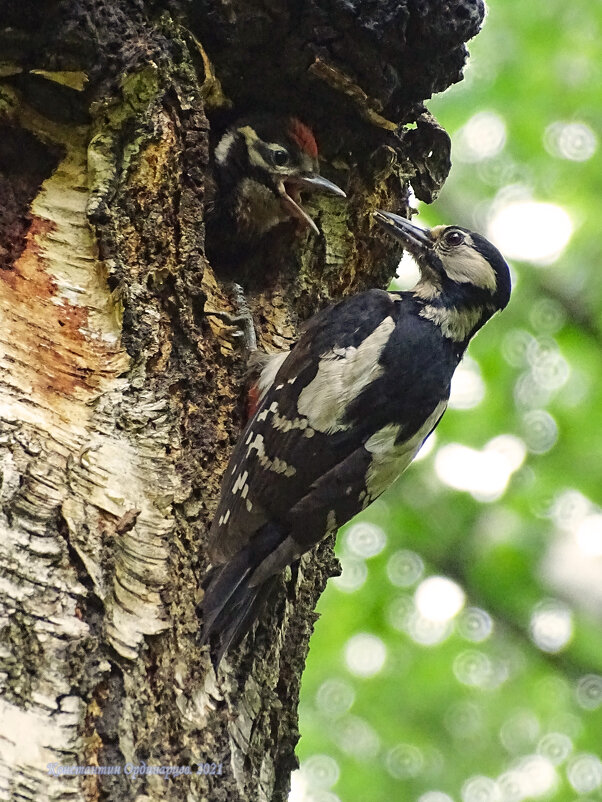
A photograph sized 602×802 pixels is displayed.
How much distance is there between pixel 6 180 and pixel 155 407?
2.51 feet

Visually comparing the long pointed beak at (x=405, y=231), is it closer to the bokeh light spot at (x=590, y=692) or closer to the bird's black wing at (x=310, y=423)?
the bird's black wing at (x=310, y=423)

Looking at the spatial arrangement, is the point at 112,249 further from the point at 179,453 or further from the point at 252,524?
the point at 252,524

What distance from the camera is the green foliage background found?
195 inches

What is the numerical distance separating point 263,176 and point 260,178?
0.05 ft

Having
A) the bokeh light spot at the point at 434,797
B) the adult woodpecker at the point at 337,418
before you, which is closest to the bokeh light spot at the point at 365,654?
the bokeh light spot at the point at 434,797

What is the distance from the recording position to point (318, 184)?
2.96 m

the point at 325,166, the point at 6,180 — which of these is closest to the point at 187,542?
the point at 6,180

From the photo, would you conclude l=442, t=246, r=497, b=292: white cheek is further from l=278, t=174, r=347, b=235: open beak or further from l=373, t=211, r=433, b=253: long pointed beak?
l=278, t=174, r=347, b=235: open beak

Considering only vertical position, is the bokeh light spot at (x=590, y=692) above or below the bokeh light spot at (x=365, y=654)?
above

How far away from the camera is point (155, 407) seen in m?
2.20

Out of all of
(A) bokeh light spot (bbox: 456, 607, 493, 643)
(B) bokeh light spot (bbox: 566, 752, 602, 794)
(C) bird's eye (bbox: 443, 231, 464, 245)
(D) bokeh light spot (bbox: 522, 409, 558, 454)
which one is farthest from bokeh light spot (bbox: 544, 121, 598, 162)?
→ (B) bokeh light spot (bbox: 566, 752, 602, 794)

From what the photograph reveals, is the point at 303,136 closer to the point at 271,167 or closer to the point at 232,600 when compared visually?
the point at 271,167

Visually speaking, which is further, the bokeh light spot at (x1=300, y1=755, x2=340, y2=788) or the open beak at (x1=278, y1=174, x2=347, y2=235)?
the bokeh light spot at (x1=300, y1=755, x2=340, y2=788)

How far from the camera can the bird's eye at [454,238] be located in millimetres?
3121
